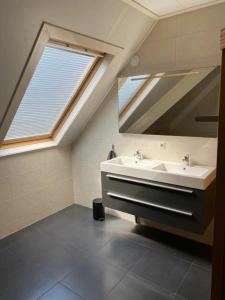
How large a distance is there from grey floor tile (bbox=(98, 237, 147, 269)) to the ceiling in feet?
7.63

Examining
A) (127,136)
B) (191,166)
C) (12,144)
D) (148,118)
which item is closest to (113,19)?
(148,118)

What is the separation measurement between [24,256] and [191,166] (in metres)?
1.92

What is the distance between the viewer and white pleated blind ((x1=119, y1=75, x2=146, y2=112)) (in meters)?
2.71

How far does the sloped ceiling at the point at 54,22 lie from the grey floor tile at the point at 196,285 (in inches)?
86.0

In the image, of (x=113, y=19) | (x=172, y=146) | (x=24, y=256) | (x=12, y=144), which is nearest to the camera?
(x=113, y=19)

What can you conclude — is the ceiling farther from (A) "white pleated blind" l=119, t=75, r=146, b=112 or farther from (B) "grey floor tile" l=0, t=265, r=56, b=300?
(B) "grey floor tile" l=0, t=265, r=56, b=300

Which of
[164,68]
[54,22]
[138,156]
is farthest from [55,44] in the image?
[138,156]

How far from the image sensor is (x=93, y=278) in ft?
6.84

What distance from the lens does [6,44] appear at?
65.9 inches

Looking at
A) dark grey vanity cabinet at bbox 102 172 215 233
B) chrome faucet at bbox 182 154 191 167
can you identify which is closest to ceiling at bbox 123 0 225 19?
chrome faucet at bbox 182 154 191 167

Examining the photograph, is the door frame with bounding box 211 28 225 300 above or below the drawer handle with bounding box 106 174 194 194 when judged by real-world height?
above

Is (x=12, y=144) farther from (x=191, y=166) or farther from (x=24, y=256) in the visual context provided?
(x=191, y=166)

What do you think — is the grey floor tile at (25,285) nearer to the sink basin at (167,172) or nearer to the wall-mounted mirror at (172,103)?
the sink basin at (167,172)

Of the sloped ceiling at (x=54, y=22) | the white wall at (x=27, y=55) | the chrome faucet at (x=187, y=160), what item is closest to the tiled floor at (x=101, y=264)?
the white wall at (x=27, y=55)
